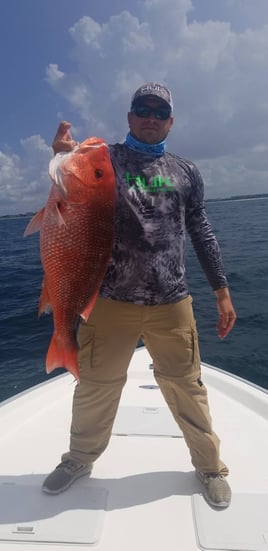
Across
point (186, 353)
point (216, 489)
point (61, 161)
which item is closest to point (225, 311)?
point (186, 353)

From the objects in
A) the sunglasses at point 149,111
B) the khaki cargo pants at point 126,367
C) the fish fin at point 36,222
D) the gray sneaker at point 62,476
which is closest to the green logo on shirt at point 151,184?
the sunglasses at point 149,111

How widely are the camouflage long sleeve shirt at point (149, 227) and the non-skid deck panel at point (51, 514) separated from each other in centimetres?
145

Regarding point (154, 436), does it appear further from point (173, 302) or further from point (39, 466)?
point (173, 302)

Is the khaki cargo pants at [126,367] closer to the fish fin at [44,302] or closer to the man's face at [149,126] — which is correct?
the fish fin at [44,302]

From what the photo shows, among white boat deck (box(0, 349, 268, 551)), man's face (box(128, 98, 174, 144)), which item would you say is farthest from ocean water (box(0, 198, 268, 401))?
man's face (box(128, 98, 174, 144))

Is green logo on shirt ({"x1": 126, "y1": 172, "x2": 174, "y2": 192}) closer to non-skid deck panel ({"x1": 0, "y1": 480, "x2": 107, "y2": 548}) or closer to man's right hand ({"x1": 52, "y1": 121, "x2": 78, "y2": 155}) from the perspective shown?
man's right hand ({"x1": 52, "y1": 121, "x2": 78, "y2": 155})

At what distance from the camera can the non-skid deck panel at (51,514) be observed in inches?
96.0

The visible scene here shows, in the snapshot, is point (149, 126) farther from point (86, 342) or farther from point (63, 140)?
point (86, 342)

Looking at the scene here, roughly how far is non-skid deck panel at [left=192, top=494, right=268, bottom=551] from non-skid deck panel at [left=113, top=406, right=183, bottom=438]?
877 millimetres

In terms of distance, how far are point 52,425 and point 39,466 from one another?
0.61m

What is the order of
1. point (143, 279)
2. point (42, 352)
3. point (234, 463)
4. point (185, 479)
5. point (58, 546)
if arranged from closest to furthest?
point (58, 546) → point (143, 279) → point (185, 479) → point (234, 463) → point (42, 352)

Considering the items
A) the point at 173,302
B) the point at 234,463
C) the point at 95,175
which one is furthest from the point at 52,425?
the point at 95,175

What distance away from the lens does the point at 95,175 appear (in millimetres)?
2023

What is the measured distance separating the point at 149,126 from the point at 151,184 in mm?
405
